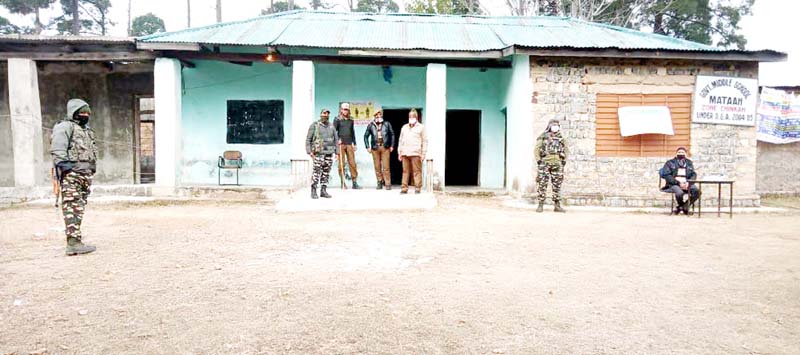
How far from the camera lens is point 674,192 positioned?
8.52m

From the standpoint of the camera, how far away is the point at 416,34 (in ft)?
36.9

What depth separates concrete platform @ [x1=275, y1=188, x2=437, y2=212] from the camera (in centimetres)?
840

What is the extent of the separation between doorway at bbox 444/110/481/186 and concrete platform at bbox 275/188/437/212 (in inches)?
186

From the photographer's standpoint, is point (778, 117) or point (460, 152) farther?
point (460, 152)

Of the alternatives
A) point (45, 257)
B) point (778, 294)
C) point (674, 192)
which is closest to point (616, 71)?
point (674, 192)

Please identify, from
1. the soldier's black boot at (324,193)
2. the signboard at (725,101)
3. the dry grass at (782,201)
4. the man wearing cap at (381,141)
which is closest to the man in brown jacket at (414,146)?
the man wearing cap at (381,141)

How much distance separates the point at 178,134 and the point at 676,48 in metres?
9.58

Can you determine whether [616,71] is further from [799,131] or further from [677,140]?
[799,131]

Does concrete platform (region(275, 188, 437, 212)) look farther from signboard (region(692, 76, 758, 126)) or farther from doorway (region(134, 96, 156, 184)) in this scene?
doorway (region(134, 96, 156, 184))

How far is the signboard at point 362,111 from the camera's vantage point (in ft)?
39.0

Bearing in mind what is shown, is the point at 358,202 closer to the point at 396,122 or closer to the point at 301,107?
the point at 301,107

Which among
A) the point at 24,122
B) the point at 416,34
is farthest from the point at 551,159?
the point at 24,122

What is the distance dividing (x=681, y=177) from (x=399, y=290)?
21.7 ft

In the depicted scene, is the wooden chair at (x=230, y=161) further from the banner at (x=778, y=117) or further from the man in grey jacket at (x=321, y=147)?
the banner at (x=778, y=117)
